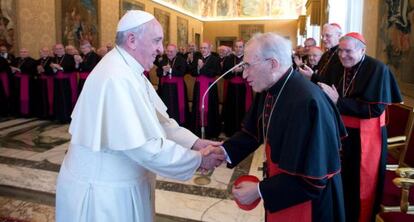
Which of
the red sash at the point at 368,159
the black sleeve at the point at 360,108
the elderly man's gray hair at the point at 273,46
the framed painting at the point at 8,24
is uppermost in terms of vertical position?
the framed painting at the point at 8,24

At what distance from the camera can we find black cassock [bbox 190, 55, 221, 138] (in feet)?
24.5

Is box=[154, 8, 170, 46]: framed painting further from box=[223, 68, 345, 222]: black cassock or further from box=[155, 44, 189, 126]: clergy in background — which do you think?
box=[223, 68, 345, 222]: black cassock

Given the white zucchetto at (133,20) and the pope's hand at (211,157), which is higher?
the white zucchetto at (133,20)

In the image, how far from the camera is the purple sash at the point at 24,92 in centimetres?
884

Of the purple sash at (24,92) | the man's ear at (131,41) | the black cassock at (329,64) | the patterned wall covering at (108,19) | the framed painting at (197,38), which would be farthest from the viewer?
the framed painting at (197,38)

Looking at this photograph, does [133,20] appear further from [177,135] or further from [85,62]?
[85,62]

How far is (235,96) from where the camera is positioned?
7648mm

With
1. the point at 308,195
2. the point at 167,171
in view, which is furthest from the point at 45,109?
the point at 308,195

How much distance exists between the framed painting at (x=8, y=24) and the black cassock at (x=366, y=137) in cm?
878

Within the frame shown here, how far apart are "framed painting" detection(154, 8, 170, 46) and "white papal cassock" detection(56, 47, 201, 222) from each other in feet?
48.2

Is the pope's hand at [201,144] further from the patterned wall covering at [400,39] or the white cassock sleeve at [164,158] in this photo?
the patterned wall covering at [400,39]

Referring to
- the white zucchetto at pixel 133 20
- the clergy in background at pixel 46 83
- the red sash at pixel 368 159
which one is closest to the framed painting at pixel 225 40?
the clergy in background at pixel 46 83

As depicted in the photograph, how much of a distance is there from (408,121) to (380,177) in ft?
2.87

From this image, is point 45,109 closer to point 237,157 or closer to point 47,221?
point 47,221
